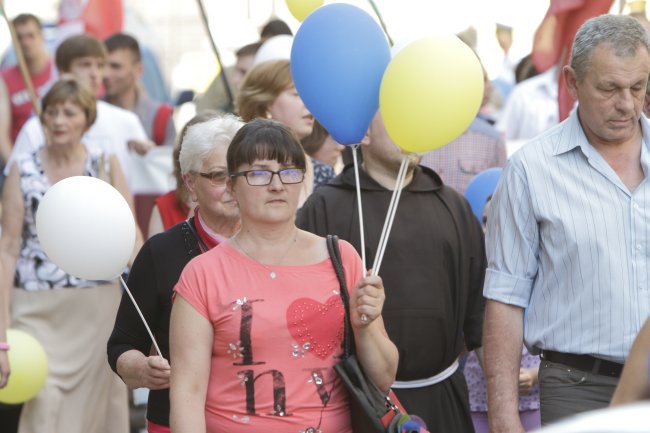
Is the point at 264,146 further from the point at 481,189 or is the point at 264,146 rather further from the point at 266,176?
the point at 481,189

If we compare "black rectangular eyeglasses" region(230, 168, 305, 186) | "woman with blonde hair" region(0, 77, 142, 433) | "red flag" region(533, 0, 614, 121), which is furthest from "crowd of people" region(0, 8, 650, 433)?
"red flag" region(533, 0, 614, 121)

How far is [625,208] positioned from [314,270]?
1.21 meters

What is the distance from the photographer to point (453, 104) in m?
4.95

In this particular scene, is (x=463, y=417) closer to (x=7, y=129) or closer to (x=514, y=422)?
(x=514, y=422)

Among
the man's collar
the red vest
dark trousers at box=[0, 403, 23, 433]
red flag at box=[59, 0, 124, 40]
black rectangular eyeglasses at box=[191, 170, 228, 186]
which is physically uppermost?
red flag at box=[59, 0, 124, 40]

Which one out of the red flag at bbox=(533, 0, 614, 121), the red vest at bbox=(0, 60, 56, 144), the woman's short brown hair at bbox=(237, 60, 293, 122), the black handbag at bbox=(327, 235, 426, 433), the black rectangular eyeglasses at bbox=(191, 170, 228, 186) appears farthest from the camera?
the red vest at bbox=(0, 60, 56, 144)

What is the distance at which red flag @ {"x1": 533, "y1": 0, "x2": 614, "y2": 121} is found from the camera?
975cm

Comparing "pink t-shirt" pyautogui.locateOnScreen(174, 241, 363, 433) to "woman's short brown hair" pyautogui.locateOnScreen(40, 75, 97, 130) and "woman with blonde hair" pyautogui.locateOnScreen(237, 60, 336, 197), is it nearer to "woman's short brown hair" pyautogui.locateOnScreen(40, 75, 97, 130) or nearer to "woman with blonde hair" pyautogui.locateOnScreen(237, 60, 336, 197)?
"woman with blonde hair" pyautogui.locateOnScreen(237, 60, 336, 197)

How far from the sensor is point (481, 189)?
7.29 m

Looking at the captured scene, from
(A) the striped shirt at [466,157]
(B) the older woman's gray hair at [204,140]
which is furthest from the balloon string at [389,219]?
(A) the striped shirt at [466,157]

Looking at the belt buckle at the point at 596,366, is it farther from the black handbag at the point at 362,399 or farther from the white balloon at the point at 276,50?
the white balloon at the point at 276,50

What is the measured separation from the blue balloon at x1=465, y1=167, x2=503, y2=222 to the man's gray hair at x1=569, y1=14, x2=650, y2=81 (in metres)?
2.10

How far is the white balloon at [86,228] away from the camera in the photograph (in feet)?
17.1

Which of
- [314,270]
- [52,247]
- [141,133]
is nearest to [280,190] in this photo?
[314,270]
